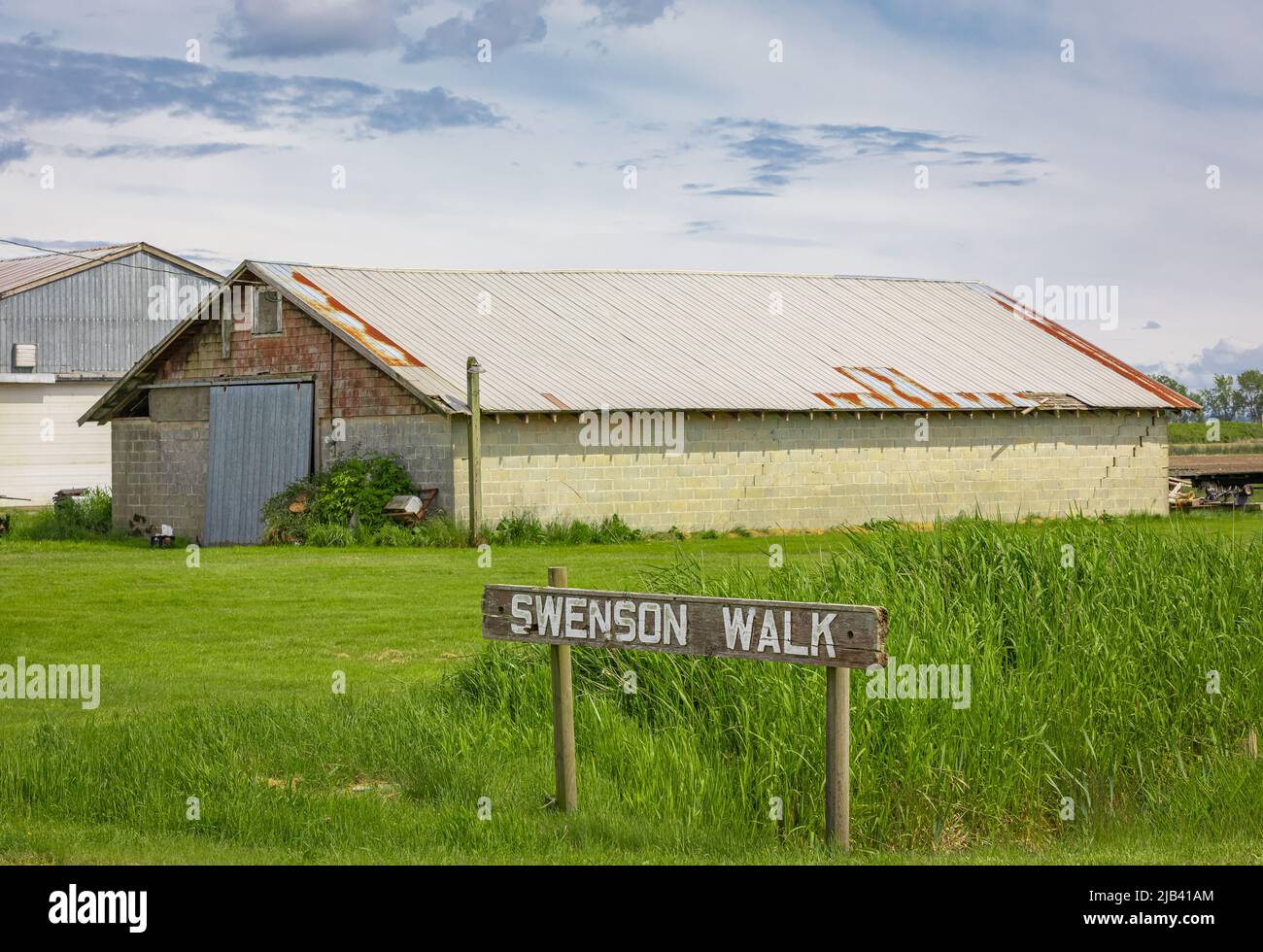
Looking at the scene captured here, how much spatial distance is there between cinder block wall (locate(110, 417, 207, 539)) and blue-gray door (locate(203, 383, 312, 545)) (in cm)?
80

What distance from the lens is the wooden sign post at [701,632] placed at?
7.50 metres

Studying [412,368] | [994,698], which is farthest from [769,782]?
[412,368]

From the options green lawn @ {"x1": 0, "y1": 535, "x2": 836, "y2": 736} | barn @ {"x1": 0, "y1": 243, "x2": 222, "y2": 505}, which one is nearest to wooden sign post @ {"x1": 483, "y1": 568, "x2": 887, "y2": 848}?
green lawn @ {"x1": 0, "y1": 535, "x2": 836, "y2": 736}

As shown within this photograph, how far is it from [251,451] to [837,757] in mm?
24773

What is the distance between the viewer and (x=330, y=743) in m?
9.76

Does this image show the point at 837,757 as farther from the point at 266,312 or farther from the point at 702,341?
the point at 702,341

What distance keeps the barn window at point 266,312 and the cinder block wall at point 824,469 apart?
598 cm

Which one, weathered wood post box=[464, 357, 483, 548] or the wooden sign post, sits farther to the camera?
weathered wood post box=[464, 357, 483, 548]

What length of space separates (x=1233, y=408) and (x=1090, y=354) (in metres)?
86.5

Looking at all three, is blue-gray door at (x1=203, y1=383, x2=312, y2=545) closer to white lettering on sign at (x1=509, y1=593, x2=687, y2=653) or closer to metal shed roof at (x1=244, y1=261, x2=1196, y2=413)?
metal shed roof at (x1=244, y1=261, x2=1196, y2=413)

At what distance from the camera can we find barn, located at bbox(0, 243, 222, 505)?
42.4m

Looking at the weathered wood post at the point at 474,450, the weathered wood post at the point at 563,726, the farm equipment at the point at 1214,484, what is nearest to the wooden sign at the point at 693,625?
the weathered wood post at the point at 563,726

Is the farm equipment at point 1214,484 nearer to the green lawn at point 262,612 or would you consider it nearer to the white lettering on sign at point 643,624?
the green lawn at point 262,612

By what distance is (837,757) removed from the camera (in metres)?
7.73
